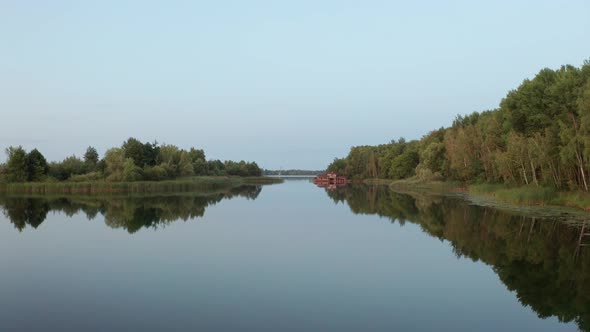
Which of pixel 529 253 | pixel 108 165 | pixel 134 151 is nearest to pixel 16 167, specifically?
pixel 108 165

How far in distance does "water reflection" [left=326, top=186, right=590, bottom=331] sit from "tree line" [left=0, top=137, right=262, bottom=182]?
52.0 m

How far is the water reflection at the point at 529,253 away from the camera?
11539 millimetres

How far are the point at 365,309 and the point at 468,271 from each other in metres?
5.82

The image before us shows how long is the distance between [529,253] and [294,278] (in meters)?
9.54

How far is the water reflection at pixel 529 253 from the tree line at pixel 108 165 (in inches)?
2046

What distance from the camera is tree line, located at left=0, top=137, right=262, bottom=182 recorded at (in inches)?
2648

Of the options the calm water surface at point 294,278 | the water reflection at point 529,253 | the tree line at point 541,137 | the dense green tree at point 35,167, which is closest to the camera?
the calm water surface at point 294,278

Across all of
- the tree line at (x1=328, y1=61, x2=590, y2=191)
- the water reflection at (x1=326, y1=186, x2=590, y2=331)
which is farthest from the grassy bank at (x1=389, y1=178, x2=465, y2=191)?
the water reflection at (x1=326, y1=186, x2=590, y2=331)

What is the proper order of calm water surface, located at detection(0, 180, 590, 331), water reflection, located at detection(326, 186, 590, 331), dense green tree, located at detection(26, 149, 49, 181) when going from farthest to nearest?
dense green tree, located at detection(26, 149, 49, 181), water reflection, located at detection(326, 186, 590, 331), calm water surface, located at detection(0, 180, 590, 331)

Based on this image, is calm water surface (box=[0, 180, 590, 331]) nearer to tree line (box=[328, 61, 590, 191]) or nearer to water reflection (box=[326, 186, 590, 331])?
water reflection (box=[326, 186, 590, 331])

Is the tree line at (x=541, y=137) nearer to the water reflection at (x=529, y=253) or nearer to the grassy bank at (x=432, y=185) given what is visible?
the grassy bank at (x=432, y=185)

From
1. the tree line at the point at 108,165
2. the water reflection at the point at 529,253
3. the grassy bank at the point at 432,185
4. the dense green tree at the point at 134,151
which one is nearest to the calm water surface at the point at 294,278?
the water reflection at the point at 529,253

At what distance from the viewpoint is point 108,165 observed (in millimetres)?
71688

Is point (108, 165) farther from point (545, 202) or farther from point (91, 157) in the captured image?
point (545, 202)
